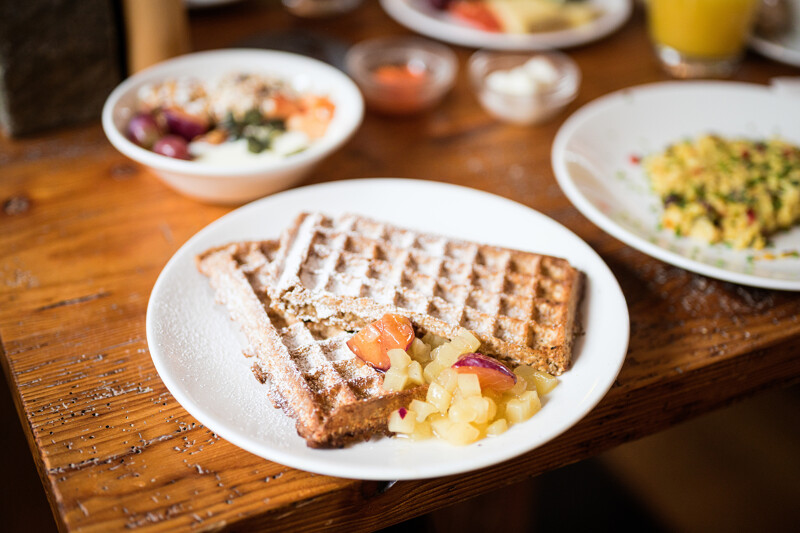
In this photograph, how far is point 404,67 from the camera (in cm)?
235

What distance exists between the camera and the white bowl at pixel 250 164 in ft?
5.23

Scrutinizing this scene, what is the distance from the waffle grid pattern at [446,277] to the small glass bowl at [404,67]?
746 millimetres

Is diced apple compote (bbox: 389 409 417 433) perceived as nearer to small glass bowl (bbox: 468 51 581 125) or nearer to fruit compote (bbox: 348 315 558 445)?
fruit compote (bbox: 348 315 558 445)

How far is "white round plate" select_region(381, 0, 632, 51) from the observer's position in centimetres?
249

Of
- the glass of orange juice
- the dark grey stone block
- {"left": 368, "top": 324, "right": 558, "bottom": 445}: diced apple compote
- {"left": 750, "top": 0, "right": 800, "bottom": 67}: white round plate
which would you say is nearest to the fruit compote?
{"left": 368, "top": 324, "right": 558, "bottom": 445}: diced apple compote

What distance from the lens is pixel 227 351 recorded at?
1252 mm

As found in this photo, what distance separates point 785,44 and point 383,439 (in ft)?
7.94

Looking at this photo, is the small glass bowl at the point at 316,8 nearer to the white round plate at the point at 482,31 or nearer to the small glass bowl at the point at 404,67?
the white round plate at the point at 482,31

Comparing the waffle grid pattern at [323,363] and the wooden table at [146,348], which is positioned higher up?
the waffle grid pattern at [323,363]

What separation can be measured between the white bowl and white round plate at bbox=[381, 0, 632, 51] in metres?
0.69

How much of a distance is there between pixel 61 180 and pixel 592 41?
78.7 inches

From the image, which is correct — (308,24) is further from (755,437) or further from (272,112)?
(755,437)

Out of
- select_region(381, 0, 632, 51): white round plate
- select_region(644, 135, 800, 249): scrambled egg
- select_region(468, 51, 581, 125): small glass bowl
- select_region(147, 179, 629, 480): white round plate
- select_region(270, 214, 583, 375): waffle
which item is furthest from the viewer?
select_region(381, 0, 632, 51): white round plate

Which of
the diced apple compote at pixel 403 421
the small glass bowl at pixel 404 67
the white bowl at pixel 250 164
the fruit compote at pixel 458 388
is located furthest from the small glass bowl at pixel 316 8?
the diced apple compote at pixel 403 421
